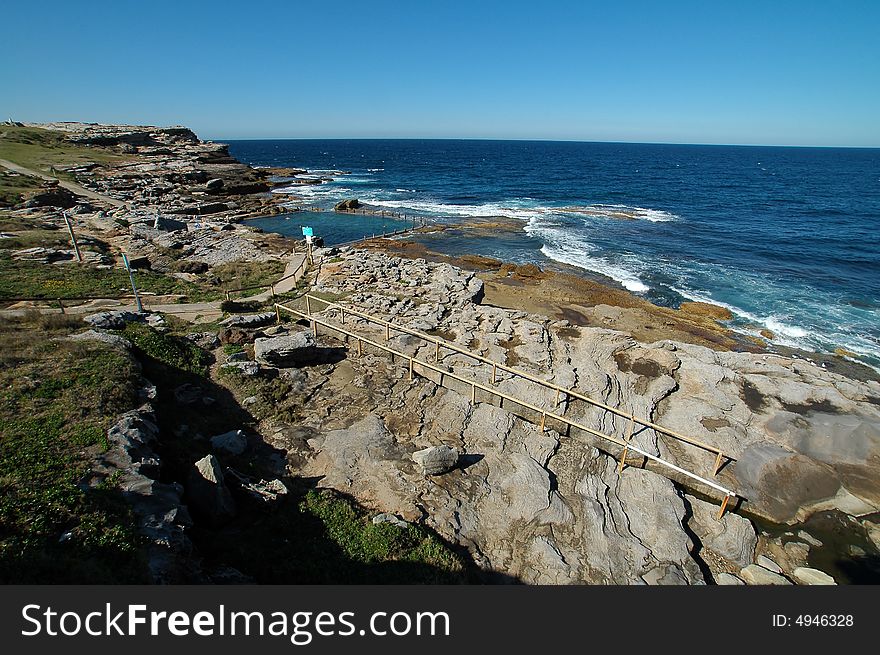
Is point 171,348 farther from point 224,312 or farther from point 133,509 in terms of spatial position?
point 133,509

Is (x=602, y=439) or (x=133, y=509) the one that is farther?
(x=602, y=439)

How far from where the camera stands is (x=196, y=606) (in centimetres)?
495

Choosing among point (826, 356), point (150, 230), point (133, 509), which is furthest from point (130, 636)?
point (150, 230)

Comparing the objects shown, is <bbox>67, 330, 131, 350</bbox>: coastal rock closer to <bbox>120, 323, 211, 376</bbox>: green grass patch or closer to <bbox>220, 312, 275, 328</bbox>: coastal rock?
<bbox>120, 323, 211, 376</bbox>: green grass patch

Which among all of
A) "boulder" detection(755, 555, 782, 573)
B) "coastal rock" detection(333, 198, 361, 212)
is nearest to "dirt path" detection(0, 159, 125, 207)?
"coastal rock" detection(333, 198, 361, 212)

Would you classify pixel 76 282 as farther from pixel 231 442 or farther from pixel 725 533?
pixel 725 533

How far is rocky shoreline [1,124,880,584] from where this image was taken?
32.9ft

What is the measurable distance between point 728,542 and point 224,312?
78.0ft

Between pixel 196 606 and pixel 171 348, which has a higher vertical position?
pixel 196 606

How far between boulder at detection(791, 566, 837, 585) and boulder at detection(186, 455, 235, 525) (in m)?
14.3

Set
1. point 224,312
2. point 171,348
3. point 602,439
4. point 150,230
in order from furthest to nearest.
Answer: point 150,230 → point 224,312 → point 171,348 → point 602,439

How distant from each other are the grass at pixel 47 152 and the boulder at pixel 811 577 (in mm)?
83941

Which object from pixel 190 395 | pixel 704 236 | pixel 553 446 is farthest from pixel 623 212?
pixel 190 395

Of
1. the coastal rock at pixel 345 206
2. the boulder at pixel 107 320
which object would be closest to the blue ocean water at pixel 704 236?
the coastal rock at pixel 345 206
